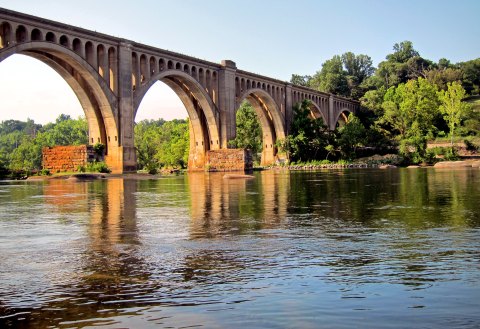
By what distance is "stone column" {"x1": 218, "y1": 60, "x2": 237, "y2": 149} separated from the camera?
7225cm

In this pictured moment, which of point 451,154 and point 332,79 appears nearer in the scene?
point 451,154

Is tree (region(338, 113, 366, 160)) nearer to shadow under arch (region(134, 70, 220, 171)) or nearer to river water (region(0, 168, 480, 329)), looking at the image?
shadow under arch (region(134, 70, 220, 171))

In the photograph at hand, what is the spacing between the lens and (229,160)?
6869 cm

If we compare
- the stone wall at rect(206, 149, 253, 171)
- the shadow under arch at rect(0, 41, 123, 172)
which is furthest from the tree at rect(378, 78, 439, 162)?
the shadow under arch at rect(0, 41, 123, 172)

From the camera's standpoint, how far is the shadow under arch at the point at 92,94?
48.6 metres

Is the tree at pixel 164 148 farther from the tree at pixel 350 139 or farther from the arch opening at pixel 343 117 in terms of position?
the arch opening at pixel 343 117

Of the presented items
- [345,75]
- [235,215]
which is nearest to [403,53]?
[345,75]

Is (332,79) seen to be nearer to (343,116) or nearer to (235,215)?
(343,116)

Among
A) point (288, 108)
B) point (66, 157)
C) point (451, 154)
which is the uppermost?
point (288, 108)

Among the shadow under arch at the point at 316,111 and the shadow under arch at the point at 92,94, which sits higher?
the shadow under arch at the point at 316,111

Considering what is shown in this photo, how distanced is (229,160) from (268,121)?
23098mm

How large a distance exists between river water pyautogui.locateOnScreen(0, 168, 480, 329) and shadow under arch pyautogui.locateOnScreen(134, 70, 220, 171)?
51791mm

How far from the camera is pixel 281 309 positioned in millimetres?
5891

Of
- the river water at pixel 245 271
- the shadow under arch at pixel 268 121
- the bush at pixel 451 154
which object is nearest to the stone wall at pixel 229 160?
the shadow under arch at pixel 268 121
